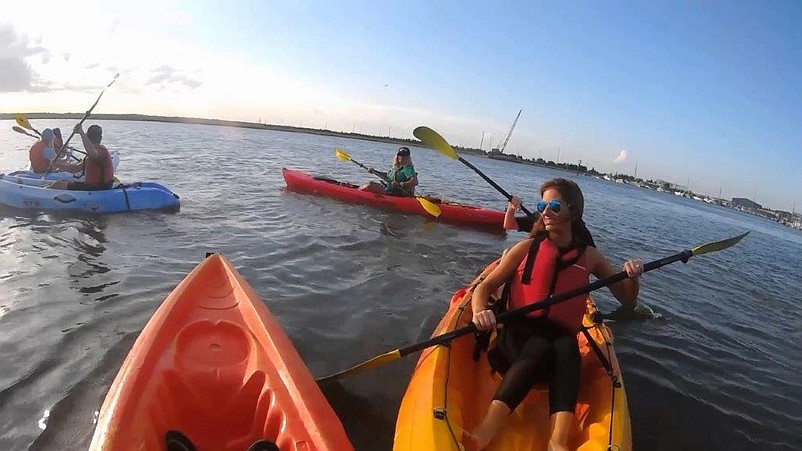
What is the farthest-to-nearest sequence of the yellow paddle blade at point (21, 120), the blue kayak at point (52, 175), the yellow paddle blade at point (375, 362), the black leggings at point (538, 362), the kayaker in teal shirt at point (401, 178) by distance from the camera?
1. the kayaker in teal shirt at point (401, 178)
2. the yellow paddle blade at point (21, 120)
3. the blue kayak at point (52, 175)
4. the yellow paddle blade at point (375, 362)
5. the black leggings at point (538, 362)

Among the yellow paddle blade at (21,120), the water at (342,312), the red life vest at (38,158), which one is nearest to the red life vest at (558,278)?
the water at (342,312)

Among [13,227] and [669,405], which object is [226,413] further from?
[13,227]

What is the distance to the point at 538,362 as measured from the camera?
133 inches

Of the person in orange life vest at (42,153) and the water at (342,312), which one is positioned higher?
the person in orange life vest at (42,153)

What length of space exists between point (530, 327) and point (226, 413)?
7.04 feet

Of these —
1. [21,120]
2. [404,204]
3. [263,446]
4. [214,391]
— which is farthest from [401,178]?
[263,446]

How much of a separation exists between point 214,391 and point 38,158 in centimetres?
1100

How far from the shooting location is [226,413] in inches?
126

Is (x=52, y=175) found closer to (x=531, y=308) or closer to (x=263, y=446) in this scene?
(x=263, y=446)

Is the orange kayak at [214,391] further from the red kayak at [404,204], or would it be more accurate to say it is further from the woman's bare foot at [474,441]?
the red kayak at [404,204]

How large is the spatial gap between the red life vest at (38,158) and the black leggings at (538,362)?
11.9 meters

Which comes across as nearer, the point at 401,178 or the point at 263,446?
the point at 263,446

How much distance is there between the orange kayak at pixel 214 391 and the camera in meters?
2.73

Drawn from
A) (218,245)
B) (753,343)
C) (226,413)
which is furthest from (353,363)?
(753,343)
